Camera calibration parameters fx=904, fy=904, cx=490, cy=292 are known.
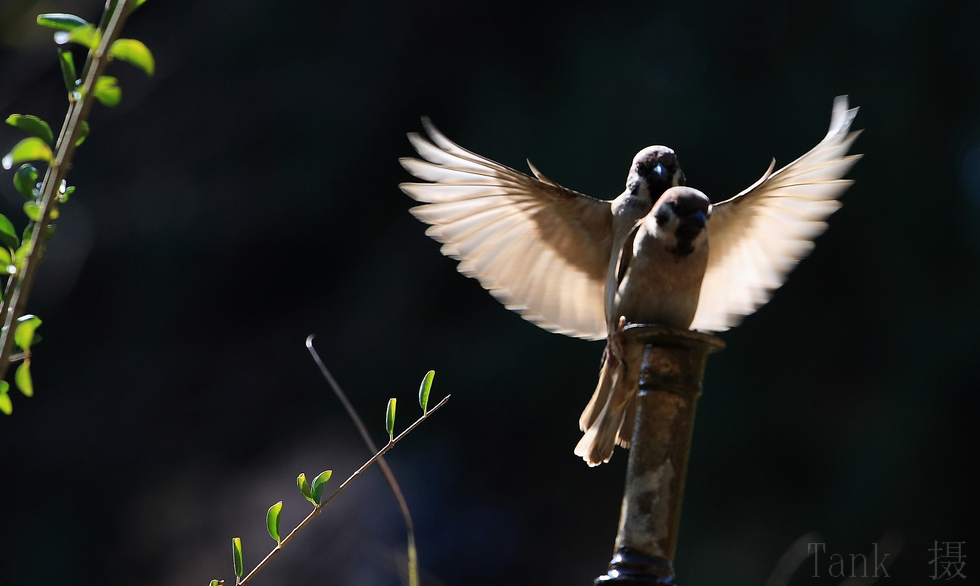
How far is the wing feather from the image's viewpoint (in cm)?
186

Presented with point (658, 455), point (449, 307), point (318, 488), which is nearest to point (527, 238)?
point (658, 455)

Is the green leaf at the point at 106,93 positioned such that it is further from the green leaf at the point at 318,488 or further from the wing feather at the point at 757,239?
the wing feather at the point at 757,239

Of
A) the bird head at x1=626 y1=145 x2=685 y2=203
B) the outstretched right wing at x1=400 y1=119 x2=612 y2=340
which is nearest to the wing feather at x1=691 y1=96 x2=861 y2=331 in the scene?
the bird head at x1=626 y1=145 x2=685 y2=203

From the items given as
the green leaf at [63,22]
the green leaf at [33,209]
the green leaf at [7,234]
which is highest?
the green leaf at [63,22]

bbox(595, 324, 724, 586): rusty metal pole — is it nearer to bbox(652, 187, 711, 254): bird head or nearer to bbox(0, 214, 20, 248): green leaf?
bbox(652, 187, 711, 254): bird head

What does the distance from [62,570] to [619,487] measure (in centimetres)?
349

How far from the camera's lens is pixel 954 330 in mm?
4609

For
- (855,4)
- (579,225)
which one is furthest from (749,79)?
(579,225)

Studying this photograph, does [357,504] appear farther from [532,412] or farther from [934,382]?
[934,382]

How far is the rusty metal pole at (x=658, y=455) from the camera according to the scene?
1064 millimetres
